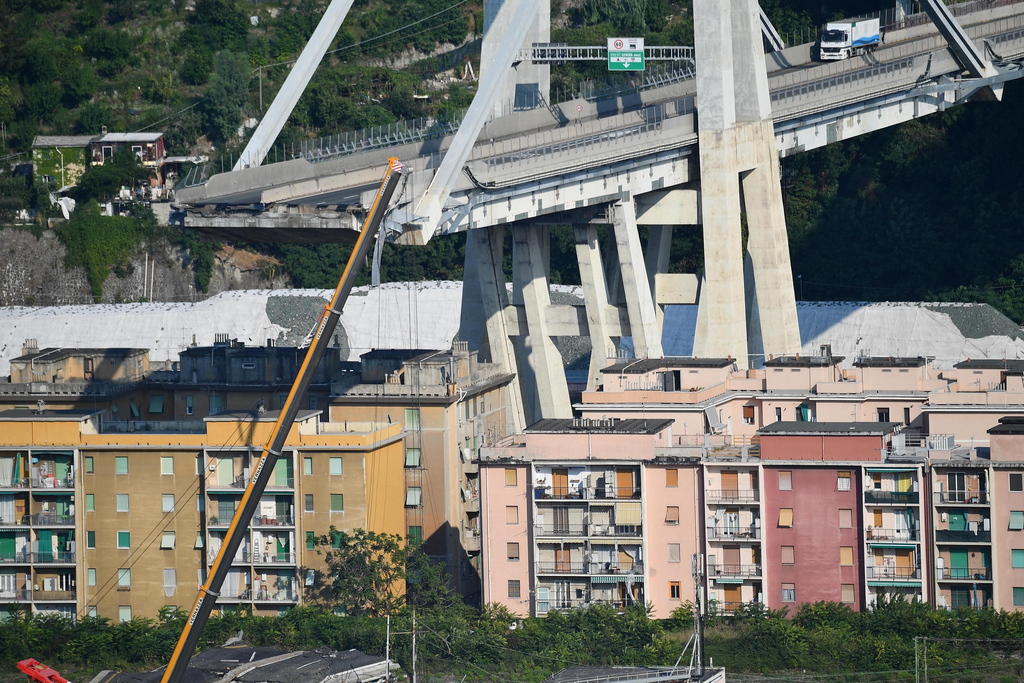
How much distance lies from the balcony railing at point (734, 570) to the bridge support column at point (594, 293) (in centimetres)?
1552

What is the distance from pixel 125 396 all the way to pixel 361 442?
34.7 ft

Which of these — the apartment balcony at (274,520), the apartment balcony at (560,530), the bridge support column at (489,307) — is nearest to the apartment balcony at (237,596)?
the apartment balcony at (274,520)

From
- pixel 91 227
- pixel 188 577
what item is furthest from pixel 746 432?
pixel 91 227

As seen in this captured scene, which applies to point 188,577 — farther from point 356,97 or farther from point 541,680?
point 356,97

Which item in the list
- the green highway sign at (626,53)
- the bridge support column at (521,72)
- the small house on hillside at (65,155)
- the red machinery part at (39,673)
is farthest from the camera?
the small house on hillside at (65,155)

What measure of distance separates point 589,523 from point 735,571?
2752 mm

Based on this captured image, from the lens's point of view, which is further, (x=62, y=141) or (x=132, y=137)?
(x=62, y=141)

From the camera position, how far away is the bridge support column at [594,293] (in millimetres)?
57312

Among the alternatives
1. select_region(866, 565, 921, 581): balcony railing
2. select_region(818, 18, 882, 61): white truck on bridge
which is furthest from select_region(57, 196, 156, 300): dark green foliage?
select_region(866, 565, 921, 581): balcony railing

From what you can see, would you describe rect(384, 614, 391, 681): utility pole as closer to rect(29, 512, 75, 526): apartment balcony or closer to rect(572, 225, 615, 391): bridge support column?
rect(29, 512, 75, 526): apartment balcony

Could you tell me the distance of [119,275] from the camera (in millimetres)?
85250

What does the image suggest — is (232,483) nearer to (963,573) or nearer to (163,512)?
(163,512)

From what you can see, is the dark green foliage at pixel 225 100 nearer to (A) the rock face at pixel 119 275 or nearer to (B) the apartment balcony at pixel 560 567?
(A) the rock face at pixel 119 275


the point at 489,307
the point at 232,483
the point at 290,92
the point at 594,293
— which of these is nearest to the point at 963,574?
the point at 232,483
